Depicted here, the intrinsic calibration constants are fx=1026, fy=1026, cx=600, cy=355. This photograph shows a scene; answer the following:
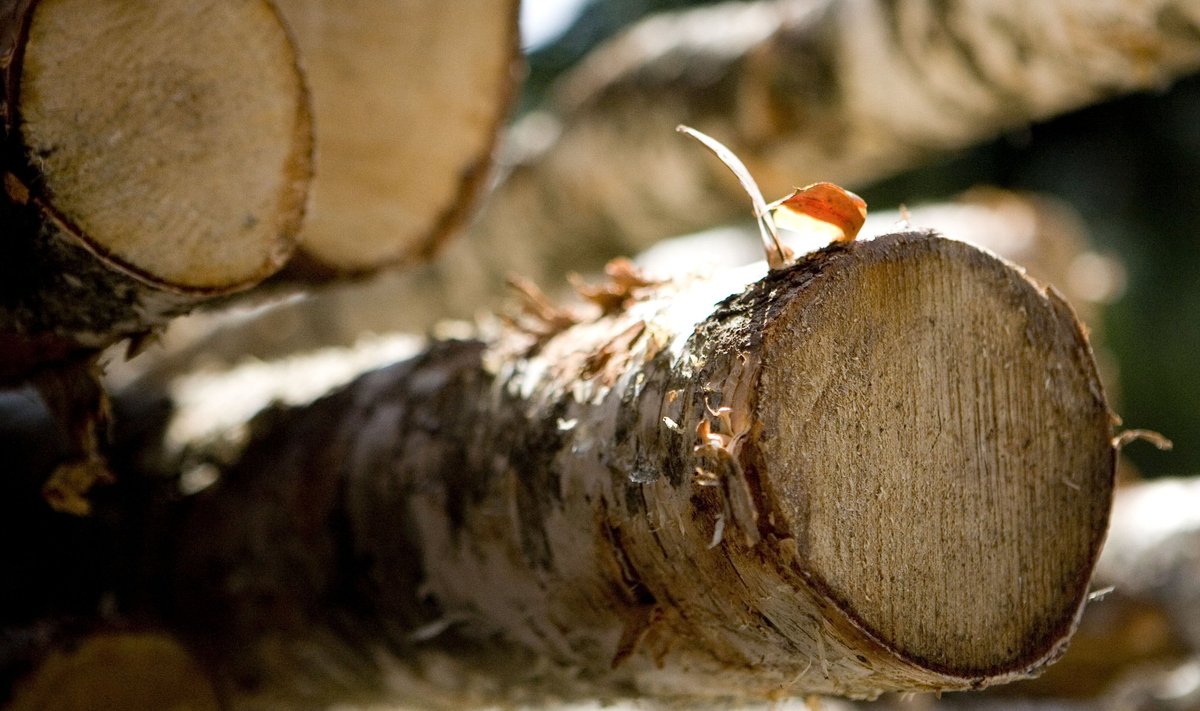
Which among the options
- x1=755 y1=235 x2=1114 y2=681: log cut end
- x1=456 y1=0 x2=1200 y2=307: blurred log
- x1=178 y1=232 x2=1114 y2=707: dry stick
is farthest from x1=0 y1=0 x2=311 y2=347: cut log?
x1=456 y1=0 x2=1200 y2=307: blurred log

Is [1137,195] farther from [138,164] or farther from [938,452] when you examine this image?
[138,164]

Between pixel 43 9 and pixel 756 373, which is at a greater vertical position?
pixel 43 9

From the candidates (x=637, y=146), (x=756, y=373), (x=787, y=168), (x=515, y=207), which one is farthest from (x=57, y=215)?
(x=515, y=207)

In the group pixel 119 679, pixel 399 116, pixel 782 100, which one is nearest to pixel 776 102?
pixel 782 100

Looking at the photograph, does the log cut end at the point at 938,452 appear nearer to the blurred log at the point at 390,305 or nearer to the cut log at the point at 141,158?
the cut log at the point at 141,158

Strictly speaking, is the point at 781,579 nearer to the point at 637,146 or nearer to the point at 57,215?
the point at 57,215

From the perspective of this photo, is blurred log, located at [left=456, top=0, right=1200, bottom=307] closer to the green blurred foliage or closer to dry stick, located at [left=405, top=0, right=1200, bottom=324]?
dry stick, located at [left=405, top=0, right=1200, bottom=324]
